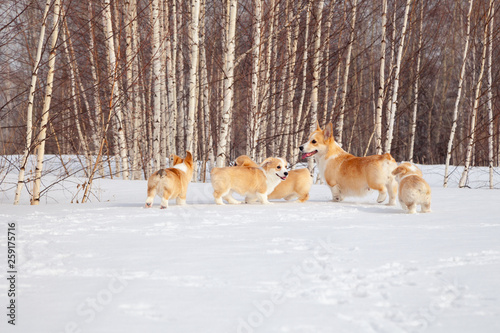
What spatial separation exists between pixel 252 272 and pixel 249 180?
9.41 feet

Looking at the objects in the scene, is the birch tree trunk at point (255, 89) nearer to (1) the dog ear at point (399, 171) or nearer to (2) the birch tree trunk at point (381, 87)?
(2) the birch tree trunk at point (381, 87)

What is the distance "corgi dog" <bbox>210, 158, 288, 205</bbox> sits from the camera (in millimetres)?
5371

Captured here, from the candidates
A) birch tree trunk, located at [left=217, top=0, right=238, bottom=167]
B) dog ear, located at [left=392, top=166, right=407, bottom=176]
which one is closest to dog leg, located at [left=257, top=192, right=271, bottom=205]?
dog ear, located at [left=392, top=166, right=407, bottom=176]

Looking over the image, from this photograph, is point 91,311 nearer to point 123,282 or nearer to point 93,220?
point 123,282

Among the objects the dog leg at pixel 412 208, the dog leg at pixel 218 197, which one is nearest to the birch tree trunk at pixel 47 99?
the dog leg at pixel 218 197

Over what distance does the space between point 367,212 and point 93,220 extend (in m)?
2.80

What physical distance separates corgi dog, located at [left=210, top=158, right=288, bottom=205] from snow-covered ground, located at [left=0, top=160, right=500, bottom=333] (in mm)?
818

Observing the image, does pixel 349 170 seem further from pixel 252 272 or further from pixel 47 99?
pixel 47 99

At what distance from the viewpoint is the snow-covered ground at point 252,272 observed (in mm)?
2031

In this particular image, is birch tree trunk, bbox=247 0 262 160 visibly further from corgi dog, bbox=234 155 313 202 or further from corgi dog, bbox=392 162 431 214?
corgi dog, bbox=392 162 431 214

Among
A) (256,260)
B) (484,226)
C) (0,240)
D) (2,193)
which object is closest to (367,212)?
(484,226)

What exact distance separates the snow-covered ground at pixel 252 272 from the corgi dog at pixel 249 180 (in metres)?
0.82

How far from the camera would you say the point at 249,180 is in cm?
551

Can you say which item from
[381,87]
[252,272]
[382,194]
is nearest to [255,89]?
[381,87]
